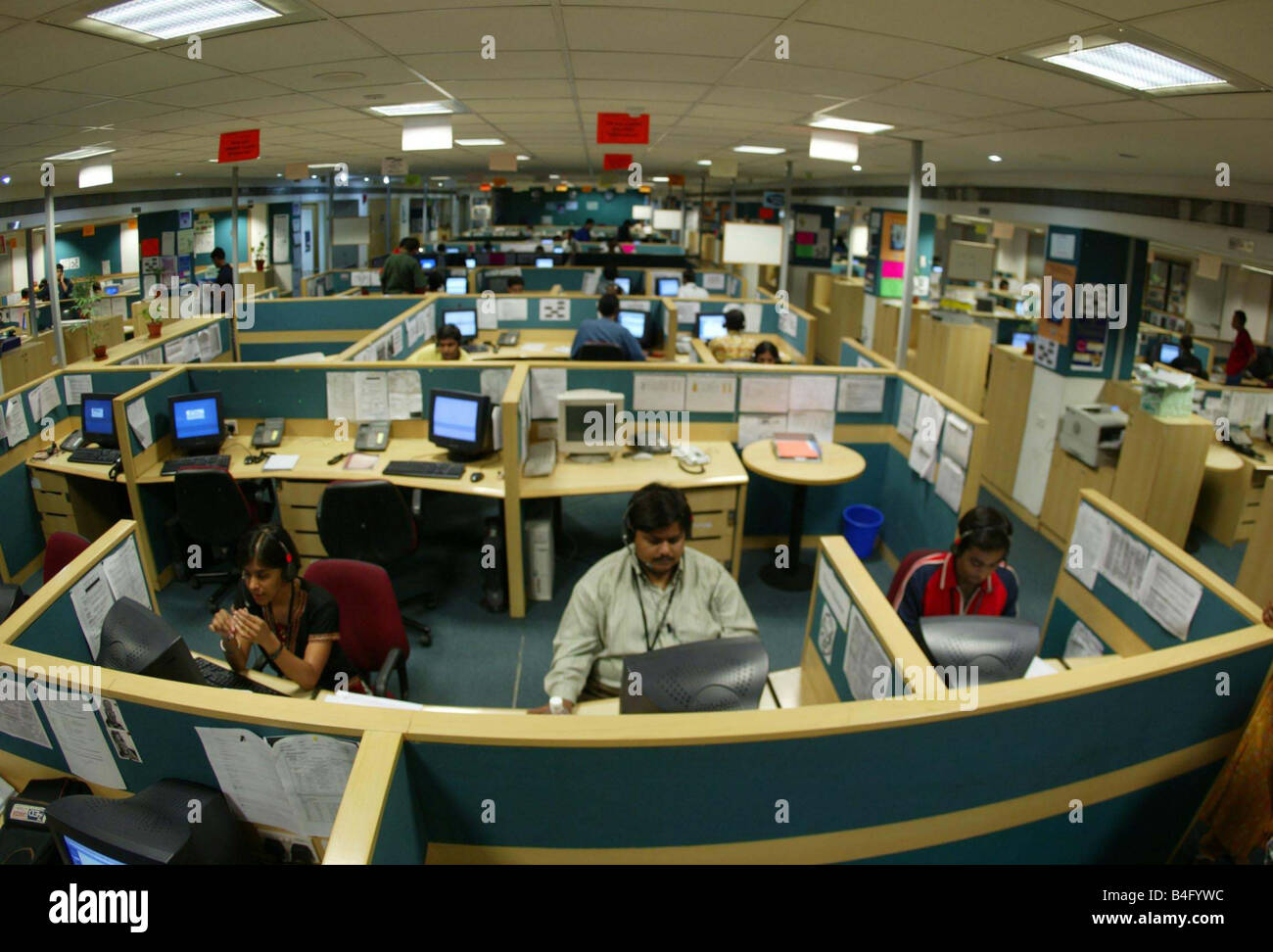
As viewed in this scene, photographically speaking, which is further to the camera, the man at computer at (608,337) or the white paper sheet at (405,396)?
the man at computer at (608,337)

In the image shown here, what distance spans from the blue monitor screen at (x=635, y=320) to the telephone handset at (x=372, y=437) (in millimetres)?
3527

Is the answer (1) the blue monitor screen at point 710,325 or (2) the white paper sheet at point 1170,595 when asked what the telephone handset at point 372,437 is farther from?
(1) the blue monitor screen at point 710,325

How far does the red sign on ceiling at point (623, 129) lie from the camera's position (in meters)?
A: 3.74

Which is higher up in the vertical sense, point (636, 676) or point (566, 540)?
point (636, 676)

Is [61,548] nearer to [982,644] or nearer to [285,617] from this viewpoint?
[285,617]

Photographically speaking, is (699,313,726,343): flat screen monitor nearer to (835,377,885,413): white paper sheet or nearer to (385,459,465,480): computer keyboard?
(835,377,885,413): white paper sheet

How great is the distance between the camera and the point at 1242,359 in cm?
730

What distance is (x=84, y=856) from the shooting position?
4.19 ft

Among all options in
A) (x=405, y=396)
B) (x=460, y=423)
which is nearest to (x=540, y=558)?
(x=460, y=423)

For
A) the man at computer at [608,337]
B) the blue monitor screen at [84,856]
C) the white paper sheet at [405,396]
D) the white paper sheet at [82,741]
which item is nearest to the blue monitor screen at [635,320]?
the man at computer at [608,337]

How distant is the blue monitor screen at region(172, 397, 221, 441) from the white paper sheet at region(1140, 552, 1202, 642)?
4.54 m

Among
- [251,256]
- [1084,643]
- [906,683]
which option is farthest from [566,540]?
[251,256]

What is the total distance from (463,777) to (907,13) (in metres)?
1.81

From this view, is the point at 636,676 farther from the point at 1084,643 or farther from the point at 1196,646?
the point at 1084,643
